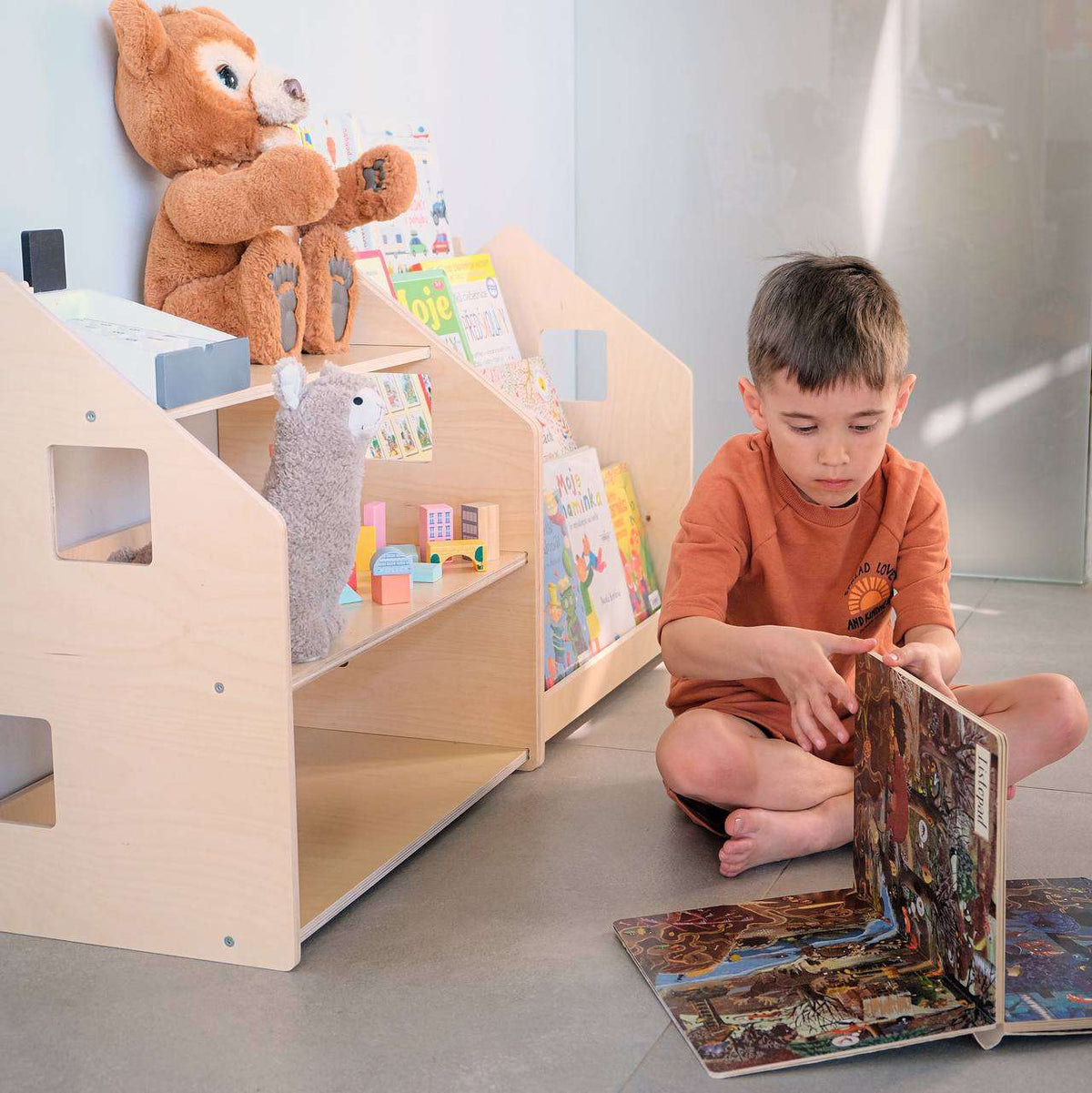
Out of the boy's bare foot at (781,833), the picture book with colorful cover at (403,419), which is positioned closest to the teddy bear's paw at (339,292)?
the picture book with colorful cover at (403,419)

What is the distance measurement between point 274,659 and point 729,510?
1.76ft

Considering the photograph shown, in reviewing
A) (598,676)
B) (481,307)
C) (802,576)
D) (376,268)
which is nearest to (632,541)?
(598,676)

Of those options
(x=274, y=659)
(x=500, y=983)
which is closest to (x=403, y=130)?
(x=274, y=659)

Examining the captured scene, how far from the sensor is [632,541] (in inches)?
86.0

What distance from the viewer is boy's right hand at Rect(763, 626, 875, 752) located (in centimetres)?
126

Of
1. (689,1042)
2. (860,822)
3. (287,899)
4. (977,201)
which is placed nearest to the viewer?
(689,1042)

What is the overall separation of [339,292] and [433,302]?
0.40 metres

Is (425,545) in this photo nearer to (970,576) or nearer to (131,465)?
(131,465)

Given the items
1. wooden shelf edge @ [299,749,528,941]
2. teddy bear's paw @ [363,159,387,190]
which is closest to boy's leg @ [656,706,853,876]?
wooden shelf edge @ [299,749,528,941]

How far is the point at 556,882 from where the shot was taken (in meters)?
→ 1.41

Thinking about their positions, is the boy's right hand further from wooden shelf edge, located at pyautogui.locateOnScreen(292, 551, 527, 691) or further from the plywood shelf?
the plywood shelf

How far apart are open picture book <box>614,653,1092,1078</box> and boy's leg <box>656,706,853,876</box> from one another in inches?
3.8

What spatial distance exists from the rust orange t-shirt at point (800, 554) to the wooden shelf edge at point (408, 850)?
0.27 meters

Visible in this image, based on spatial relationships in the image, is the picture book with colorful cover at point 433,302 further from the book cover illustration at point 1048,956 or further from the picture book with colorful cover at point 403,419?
the book cover illustration at point 1048,956
